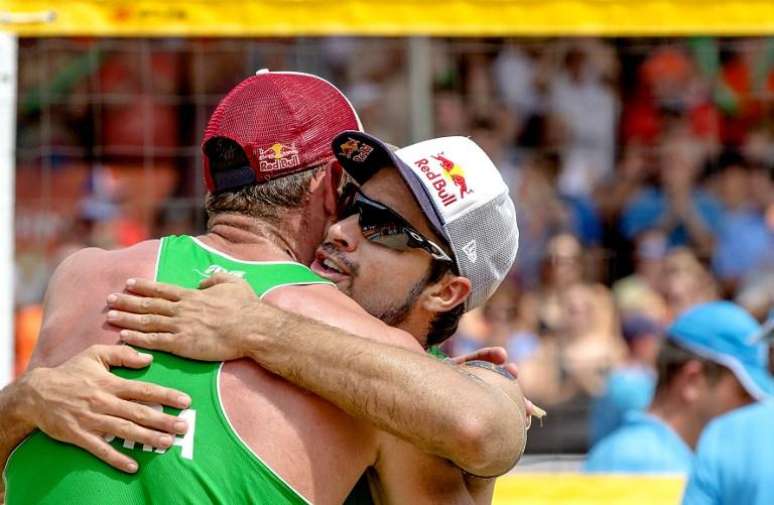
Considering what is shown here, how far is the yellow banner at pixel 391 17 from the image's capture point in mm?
5164

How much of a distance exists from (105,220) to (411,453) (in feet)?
15.8

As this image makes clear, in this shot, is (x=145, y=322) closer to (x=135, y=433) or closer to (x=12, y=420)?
(x=135, y=433)

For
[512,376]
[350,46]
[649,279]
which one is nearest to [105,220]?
[350,46]

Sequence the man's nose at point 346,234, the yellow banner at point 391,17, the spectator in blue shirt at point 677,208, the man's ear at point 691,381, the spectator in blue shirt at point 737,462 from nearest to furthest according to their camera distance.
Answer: the man's nose at point 346,234 → the spectator in blue shirt at point 737,462 → the yellow banner at point 391,17 → the man's ear at point 691,381 → the spectator in blue shirt at point 677,208

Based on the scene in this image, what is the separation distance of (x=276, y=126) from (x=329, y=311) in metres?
0.39

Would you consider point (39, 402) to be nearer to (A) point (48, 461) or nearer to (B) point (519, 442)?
(A) point (48, 461)

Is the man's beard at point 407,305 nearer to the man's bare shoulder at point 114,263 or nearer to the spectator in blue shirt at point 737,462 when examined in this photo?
the man's bare shoulder at point 114,263

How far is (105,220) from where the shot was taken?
707 cm

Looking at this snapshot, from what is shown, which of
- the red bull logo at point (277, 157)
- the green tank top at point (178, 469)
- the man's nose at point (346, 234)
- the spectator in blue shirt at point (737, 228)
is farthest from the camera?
the spectator in blue shirt at point (737, 228)

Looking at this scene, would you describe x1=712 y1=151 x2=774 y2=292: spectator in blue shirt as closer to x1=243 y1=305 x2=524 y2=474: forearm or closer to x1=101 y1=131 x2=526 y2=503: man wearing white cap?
x1=101 y1=131 x2=526 y2=503: man wearing white cap

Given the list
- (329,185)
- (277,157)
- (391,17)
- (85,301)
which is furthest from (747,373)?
(85,301)

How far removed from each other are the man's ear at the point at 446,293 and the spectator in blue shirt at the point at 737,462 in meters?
2.16

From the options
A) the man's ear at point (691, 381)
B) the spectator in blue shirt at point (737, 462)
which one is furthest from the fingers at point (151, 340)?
A: the man's ear at point (691, 381)

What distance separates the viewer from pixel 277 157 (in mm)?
2656
